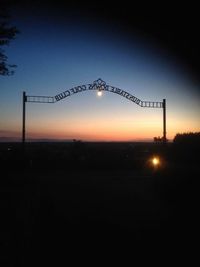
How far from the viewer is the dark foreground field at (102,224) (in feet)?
24.3

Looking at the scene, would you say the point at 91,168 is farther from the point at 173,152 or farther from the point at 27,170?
the point at 173,152

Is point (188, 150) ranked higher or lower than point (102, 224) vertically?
higher

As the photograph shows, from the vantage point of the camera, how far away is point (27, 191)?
624 inches

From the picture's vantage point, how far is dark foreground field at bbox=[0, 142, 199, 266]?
24.3ft

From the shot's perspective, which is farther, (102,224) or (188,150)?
(188,150)

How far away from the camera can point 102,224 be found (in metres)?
9.83

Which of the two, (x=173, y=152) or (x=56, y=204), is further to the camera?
(x=173, y=152)

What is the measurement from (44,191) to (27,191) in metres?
0.66

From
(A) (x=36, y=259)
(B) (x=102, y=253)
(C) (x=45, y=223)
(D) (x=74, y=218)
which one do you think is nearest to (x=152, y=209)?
(D) (x=74, y=218)

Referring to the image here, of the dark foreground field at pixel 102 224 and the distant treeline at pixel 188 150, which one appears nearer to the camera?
the dark foreground field at pixel 102 224

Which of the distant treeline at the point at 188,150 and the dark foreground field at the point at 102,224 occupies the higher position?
the distant treeline at the point at 188,150

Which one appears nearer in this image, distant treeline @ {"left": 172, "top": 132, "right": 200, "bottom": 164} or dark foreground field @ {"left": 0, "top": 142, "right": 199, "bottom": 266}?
dark foreground field @ {"left": 0, "top": 142, "right": 199, "bottom": 266}

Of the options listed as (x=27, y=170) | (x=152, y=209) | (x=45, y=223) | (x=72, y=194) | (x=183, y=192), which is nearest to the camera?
(x=45, y=223)

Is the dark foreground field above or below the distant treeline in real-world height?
below
